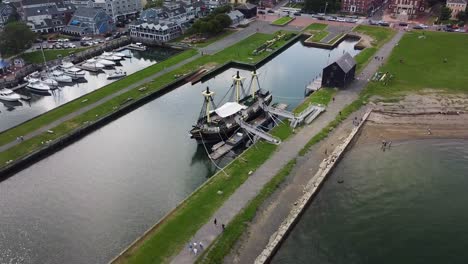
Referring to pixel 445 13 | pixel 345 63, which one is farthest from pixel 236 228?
pixel 445 13

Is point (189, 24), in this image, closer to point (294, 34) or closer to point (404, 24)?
point (294, 34)

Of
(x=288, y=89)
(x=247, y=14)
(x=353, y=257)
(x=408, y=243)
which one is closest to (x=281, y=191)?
(x=353, y=257)

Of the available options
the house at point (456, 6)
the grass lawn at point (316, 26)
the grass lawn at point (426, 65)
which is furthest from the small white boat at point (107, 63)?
the house at point (456, 6)

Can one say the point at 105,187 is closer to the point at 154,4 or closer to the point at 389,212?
the point at 389,212

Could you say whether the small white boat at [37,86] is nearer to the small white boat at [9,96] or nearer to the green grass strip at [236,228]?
the small white boat at [9,96]

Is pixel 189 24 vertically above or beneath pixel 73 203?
above

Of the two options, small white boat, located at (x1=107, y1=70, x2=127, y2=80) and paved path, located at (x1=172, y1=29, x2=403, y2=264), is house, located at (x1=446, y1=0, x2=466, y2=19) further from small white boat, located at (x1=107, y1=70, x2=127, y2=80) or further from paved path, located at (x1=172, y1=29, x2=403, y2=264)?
small white boat, located at (x1=107, y1=70, x2=127, y2=80)
